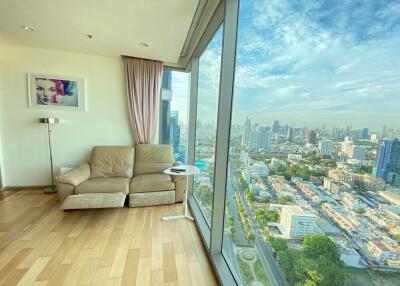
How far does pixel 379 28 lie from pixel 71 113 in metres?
3.96

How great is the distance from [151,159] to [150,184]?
0.65m

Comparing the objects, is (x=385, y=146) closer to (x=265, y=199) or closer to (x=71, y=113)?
(x=265, y=199)

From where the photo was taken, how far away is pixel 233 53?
61.0 inches

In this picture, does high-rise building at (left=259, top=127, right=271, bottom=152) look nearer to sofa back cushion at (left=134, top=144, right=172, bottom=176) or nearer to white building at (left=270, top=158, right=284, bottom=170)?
white building at (left=270, top=158, right=284, bottom=170)

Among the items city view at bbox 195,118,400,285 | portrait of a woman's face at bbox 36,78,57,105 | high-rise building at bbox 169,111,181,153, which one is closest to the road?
city view at bbox 195,118,400,285

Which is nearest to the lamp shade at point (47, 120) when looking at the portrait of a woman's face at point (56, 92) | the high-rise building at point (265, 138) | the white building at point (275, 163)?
the portrait of a woman's face at point (56, 92)

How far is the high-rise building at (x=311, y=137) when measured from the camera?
81 centimetres

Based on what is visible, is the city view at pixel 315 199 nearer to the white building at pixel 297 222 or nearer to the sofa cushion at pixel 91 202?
the white building at pixel 297 222

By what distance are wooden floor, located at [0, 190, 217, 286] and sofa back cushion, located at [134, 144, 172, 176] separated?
2.54ft

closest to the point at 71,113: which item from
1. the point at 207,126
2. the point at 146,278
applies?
the point at 207,126

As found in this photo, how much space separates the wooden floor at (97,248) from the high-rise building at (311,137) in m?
1.39

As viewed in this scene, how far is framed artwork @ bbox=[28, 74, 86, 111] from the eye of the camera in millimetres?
3062

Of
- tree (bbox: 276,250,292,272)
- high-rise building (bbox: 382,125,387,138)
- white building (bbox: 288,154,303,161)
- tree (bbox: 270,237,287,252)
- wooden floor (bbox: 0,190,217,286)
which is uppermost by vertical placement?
high-rise building (bbox: 382,125,387,138)

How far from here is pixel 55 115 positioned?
10.5ft
